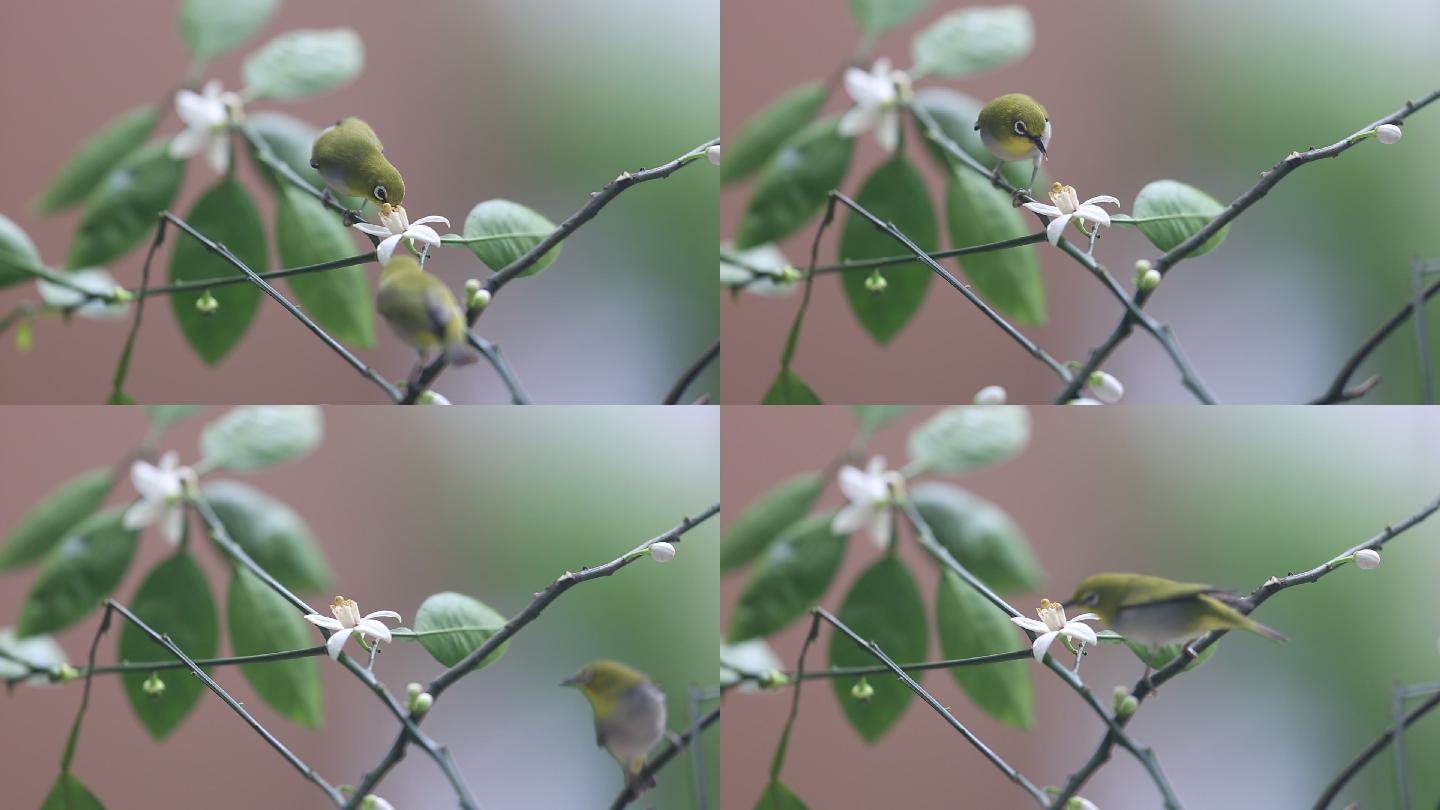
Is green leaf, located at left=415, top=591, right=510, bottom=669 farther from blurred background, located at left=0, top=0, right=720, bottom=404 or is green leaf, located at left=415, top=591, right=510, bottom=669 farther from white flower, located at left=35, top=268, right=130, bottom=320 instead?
white flower, located at left=35, top=268, right=130, bottom=320

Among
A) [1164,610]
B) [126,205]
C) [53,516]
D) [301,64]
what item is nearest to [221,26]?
[301,64]

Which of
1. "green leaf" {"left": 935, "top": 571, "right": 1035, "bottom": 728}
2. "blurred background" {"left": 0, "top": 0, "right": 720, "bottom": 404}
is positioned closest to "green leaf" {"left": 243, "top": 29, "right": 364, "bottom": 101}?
"blurred background" {"left": 0, "top": 0, "right": 720, "bottom": 404}

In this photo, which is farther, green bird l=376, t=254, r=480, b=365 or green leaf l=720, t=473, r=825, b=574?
green leaf l=720, t=473, r=825, b=574

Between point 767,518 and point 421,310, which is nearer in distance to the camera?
point 421,310

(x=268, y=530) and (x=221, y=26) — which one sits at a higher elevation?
(x=221, y=26)

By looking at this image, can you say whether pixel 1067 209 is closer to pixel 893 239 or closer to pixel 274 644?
pixel 893 239

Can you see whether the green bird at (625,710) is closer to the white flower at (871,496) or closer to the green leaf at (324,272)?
the white flower at (871,496)
